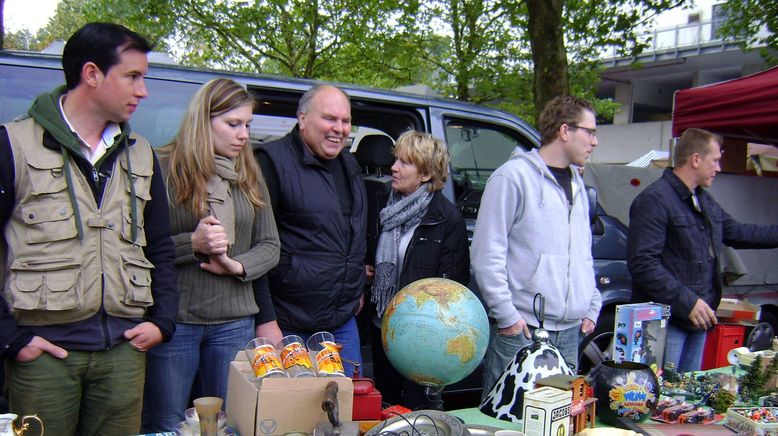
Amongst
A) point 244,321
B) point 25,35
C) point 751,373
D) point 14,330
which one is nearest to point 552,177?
point 751,373

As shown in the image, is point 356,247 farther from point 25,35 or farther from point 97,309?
point 25,35

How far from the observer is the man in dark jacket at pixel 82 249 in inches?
79.7

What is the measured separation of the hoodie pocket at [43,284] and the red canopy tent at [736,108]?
491 cm

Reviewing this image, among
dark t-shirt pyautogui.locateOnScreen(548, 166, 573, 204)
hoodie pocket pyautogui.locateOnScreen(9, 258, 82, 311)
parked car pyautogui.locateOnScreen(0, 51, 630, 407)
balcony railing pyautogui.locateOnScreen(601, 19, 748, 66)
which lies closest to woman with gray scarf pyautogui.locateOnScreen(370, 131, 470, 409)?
dark t-shirt pyautogui.locateOnScreen(548, 166, 573, 204)

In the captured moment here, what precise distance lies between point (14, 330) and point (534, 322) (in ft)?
6.95

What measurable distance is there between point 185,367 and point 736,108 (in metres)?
4.61

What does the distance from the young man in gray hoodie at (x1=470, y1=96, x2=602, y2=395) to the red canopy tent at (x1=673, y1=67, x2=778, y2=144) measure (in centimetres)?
255

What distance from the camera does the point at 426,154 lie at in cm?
329

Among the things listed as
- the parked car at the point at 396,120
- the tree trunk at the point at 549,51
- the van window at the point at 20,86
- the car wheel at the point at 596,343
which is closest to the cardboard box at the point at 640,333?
the parked car at the point at 396,120

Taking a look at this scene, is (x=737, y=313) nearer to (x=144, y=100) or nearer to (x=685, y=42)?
(x=144, y=100)

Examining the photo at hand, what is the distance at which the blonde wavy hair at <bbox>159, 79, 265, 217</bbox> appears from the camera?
255 cm

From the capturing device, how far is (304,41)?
12.3m

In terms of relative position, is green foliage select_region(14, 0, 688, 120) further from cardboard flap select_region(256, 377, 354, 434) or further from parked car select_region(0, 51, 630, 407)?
cardboard flap select_region(256, 377, 354, 434)

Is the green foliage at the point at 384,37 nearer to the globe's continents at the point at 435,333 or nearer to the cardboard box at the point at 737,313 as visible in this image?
the cardboard box at the point at 737,313
